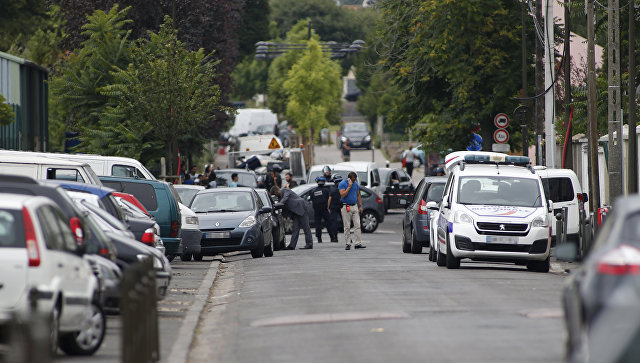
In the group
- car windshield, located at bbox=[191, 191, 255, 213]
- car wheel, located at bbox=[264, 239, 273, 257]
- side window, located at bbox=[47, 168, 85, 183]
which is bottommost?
car wheel, located at bbox=[264, 239, 273, 257]

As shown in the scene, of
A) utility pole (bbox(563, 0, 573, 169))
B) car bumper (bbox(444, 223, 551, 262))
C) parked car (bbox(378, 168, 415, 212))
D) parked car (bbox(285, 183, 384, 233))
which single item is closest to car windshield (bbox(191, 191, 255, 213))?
car bumper (bbox(444, 223, 551, 262))

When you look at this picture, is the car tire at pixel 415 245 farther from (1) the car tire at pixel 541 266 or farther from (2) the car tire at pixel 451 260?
(2) the car tire at pixel 451 260

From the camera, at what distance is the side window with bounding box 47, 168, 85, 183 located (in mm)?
20672

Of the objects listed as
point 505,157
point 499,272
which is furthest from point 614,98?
point 499,272

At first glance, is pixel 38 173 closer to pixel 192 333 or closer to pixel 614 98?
pixel 192 333

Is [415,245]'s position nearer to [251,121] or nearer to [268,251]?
[268,251]

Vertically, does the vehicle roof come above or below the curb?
above

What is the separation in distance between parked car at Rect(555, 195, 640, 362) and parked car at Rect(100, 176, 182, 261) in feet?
48.7

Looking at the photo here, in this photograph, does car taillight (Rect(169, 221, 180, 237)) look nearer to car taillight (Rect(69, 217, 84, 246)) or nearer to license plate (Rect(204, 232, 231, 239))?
license plate (Rect(204, 232, 231, 239))

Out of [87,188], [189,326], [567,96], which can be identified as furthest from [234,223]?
[189,326]

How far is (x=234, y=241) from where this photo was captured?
25844 millimetres

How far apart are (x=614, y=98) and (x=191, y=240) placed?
9995mm

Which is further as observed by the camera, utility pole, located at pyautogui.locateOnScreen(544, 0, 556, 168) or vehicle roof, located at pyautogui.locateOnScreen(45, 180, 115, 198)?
utility pole, located at pyautogui.locateOnScreen(544, 0, 556, 168)

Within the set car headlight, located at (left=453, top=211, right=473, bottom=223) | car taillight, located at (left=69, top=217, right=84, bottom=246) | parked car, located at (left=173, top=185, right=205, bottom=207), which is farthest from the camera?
parked car, located at (left=173, top=185, right=205, bottom=207)
